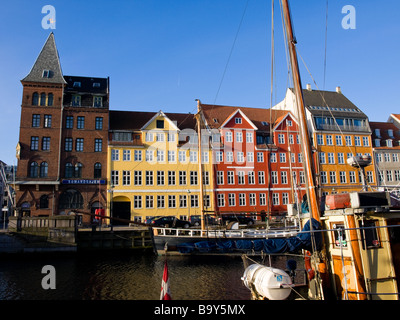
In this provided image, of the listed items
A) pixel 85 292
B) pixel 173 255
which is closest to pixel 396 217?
pixel 85 292

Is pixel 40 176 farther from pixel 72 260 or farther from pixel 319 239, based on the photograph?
pixel 319 239

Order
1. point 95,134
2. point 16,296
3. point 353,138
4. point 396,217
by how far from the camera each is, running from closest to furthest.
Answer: point 396,217
point 16,296
point 95,134
point 353,138

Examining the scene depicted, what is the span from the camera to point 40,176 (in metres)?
40.3

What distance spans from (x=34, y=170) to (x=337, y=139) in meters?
47.0

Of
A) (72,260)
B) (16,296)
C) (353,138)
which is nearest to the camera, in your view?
(16,296)

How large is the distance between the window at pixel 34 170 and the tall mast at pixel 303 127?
124 ft

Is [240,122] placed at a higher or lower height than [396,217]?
higher

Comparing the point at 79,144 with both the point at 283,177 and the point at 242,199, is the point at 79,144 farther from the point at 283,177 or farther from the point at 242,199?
the point at 283,177

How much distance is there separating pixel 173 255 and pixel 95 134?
23.0m

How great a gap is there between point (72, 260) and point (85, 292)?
10.3 m

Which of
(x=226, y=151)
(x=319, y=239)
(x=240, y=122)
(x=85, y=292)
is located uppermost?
(x=240, y=122)

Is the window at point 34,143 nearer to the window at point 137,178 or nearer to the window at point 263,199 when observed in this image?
the window at point 137,178

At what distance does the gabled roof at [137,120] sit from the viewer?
45312 millimetres

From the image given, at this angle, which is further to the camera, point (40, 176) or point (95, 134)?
point (95, 134)
